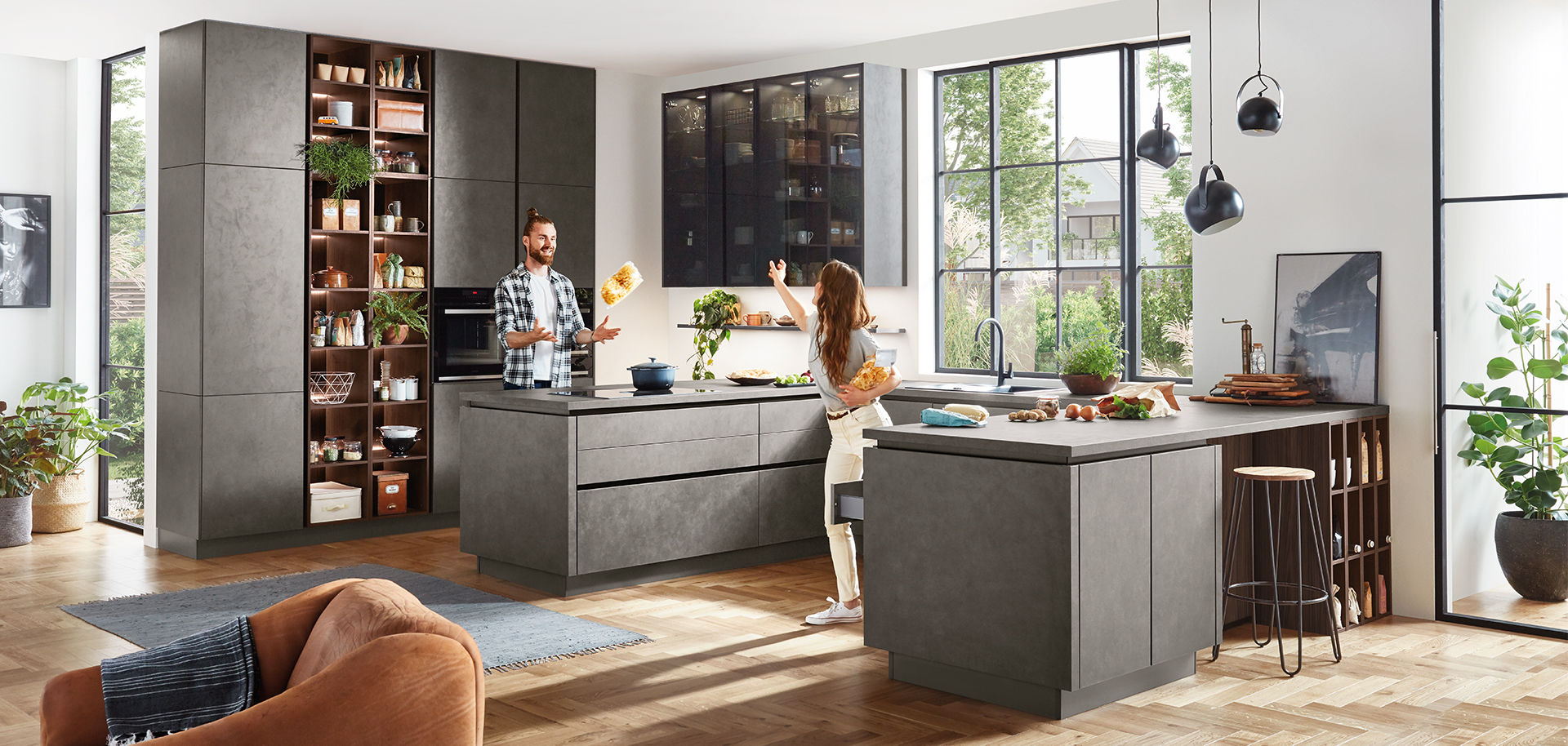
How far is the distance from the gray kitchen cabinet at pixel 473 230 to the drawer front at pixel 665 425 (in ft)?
7.50

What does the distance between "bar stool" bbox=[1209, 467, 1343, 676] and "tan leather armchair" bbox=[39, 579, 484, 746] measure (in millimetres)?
3116

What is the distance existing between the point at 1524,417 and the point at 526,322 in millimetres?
4396

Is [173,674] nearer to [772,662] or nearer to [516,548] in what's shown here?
[772,662]

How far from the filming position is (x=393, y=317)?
7.27m

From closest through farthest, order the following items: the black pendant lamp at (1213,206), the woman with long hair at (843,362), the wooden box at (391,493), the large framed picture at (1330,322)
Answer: the black pendant lamp at (1213,206), the woman with long hair at (843,362), the large framed picture at (1330,322), the wooden box at (391,493)

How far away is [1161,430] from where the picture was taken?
13.8ft

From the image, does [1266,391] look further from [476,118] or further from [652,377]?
[476,118]

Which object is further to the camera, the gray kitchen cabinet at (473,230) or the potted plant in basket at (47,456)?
the gray kitchen cabinet at (473,230)

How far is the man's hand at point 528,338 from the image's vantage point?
603 centimetres

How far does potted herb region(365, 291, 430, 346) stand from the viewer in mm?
7211

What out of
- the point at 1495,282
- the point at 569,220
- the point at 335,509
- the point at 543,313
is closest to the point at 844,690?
the point at 543,313

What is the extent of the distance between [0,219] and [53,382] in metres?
1.03

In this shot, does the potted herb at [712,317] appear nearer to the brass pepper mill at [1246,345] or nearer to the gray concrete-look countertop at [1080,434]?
the brass pepper mill at [1246,345]

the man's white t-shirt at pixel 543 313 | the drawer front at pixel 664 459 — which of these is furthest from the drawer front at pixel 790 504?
the man's white t-shirt at pixel 543 313
